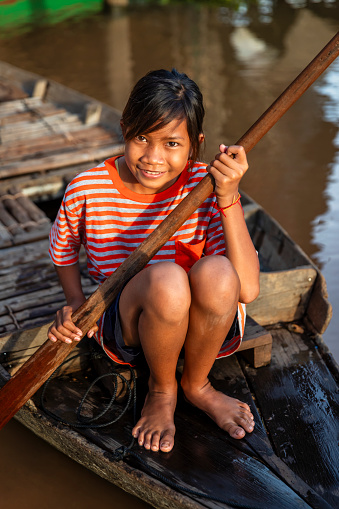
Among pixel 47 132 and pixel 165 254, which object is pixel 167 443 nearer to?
pixel 165 254

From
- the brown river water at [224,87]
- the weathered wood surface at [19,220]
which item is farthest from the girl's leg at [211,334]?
the weathered wood surface at [19,220]

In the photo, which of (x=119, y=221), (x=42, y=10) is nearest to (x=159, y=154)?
(x=119, y=221)

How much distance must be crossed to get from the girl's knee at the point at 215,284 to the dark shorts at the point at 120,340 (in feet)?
0.57

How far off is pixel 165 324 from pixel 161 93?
1.90 ft

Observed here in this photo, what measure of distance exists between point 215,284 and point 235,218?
0.19 meters

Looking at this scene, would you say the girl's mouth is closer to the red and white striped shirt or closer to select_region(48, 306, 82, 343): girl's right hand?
the red and white striped shirt

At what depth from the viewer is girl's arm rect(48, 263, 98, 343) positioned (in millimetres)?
1550

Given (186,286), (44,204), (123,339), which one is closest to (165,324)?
(186,286)

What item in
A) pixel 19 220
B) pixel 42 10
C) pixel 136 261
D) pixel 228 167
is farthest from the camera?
pixel 42 10

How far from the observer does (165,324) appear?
4.90ft

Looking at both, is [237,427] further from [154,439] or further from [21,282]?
[21,282]

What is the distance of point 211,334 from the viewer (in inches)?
61.2

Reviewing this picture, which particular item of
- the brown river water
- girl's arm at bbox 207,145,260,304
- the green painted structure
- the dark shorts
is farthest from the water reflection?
the green painted structure

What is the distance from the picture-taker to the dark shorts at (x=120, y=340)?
165cm
